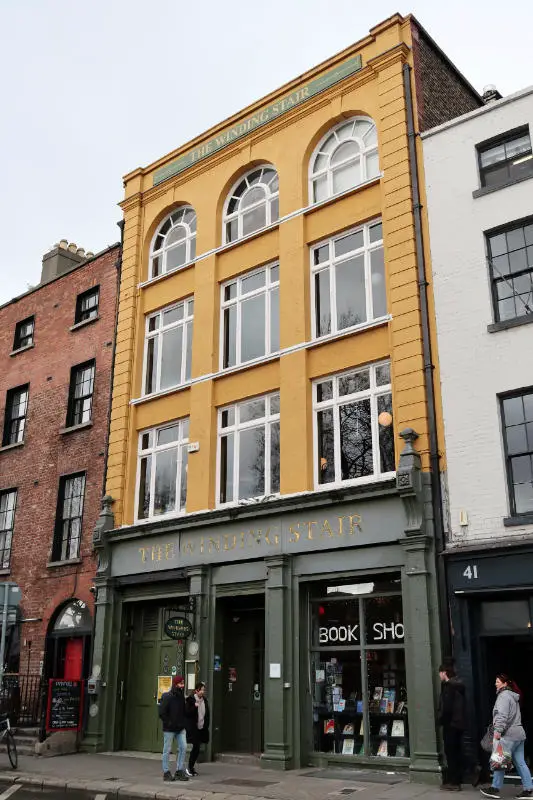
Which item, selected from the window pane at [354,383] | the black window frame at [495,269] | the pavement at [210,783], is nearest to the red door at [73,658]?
the pavement at [210,783]

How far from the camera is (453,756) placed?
12.2 m

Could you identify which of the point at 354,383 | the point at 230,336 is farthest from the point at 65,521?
the point at 354,383

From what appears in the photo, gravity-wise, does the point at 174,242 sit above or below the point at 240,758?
above

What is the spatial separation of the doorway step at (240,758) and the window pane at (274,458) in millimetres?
5324

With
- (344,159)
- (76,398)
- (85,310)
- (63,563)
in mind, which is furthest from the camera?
(85,310)

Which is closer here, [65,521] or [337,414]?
[337,414]

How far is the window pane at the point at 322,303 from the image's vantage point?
17.4 metres

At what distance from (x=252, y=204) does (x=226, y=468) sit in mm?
6872

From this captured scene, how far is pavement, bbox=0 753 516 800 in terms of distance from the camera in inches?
472

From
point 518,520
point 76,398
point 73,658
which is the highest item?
point 76,398

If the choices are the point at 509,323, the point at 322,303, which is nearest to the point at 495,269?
the point at 509,323

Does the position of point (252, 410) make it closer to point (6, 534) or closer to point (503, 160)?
point (503, 160)

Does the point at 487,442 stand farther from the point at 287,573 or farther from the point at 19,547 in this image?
the point at 19,547

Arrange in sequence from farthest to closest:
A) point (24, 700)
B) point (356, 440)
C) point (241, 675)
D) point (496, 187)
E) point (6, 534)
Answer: point (6, 534), point (24, 700), point (241, 675), point (356, 440), point (496, 187)
